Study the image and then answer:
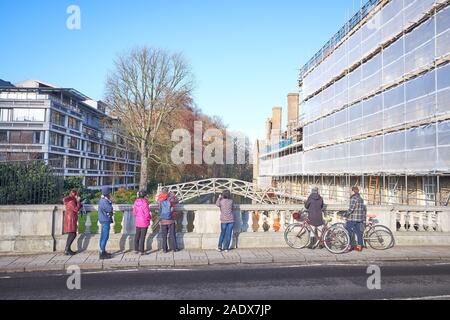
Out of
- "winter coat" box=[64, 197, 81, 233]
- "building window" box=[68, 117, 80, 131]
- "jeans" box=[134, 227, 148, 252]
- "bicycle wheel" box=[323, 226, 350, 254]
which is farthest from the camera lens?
"building window" box=[68, 117, 80, 131]

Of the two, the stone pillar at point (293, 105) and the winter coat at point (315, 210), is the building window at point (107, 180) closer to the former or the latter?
the stone pillar at point (293, 105)

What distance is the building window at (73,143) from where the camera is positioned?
5850cm

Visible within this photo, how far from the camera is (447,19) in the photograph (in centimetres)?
1552

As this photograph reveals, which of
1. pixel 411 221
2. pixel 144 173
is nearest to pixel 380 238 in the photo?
pixel 411 221

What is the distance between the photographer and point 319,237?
10.9m

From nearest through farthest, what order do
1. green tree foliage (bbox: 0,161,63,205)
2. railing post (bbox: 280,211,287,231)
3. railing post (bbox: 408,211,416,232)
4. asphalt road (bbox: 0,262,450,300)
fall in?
asphalt road (bbox: 0,262,450,300) → railing post (bbox: 280,211,287,231) → green tree foliage (bbox: 0,161,63,205) → railing post (bbox: 408,211,416,232)

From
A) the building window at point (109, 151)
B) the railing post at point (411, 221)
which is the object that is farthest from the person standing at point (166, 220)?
the building window at point (109, 151)

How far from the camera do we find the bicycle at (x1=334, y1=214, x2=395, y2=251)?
36.4ft

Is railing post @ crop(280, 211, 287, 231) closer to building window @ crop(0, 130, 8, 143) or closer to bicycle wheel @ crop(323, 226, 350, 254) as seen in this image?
bicycle wheel @ crop(323, 226, 350, 254)

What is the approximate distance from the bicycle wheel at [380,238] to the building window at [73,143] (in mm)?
54722

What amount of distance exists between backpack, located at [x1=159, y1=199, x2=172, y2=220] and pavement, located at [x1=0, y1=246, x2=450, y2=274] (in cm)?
96

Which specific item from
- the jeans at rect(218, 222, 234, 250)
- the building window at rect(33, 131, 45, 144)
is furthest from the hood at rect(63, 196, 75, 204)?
the building window at rect(33, 131, 45, 144)
